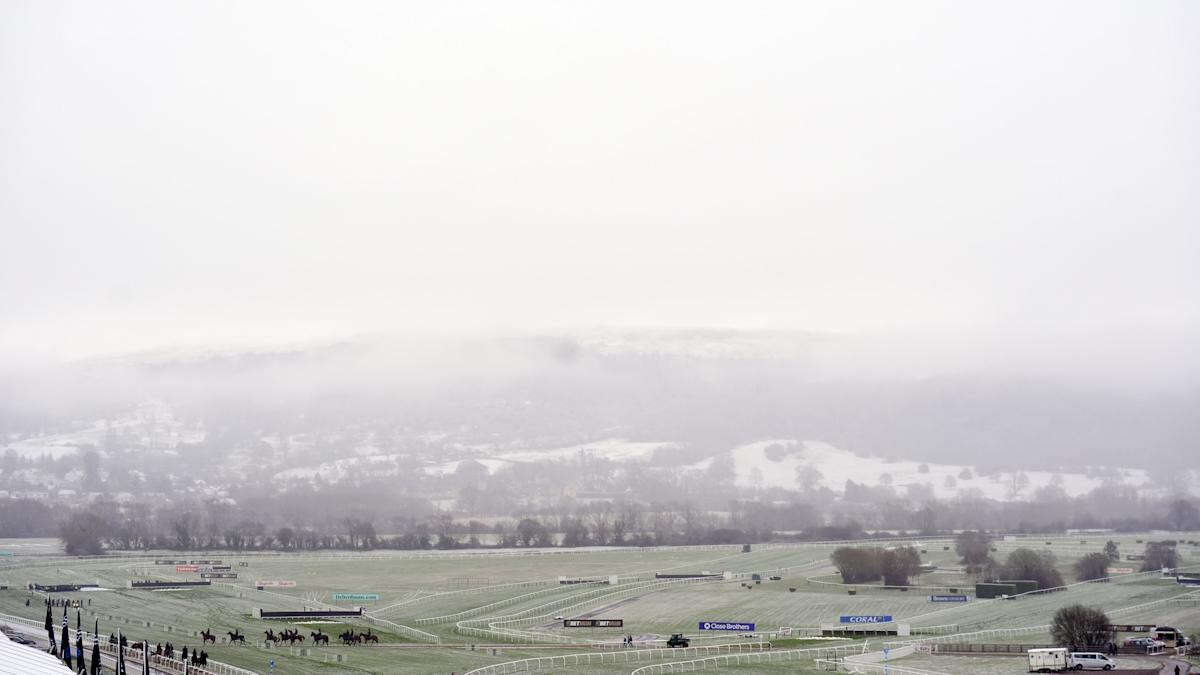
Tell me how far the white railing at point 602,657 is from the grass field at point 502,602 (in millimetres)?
1734

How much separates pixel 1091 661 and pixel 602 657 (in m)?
21.7

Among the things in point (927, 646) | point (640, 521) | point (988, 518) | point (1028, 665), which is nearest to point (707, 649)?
point (927, 646)

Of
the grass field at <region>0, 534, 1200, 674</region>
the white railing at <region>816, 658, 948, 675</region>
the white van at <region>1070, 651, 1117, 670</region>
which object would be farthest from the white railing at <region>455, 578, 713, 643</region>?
the white van at <region>1070, 651, 1117, 670</region>

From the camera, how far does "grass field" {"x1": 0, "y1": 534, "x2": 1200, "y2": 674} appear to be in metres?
64.9

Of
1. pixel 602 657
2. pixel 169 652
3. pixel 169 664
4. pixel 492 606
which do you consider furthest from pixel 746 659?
pixel 492 606

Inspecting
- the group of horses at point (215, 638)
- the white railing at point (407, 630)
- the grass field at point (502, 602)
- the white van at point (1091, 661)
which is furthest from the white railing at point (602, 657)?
the white van at point (1091, 661)

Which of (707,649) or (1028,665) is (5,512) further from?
(1028,665)

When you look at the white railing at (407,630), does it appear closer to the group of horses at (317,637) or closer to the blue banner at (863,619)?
the group of horses at (317,637)

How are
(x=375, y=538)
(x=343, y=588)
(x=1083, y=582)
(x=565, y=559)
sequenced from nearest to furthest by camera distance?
(x=1083, y=582), (x=343, y=588), (x=565, y=559), (x=375, y=538)

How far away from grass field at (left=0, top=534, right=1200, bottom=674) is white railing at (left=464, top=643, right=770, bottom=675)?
5.69 feet

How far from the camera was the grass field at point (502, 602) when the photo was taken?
64875mm

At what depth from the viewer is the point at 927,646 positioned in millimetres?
62969

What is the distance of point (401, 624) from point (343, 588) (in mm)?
25061

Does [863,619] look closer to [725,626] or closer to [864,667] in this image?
[725,626]
